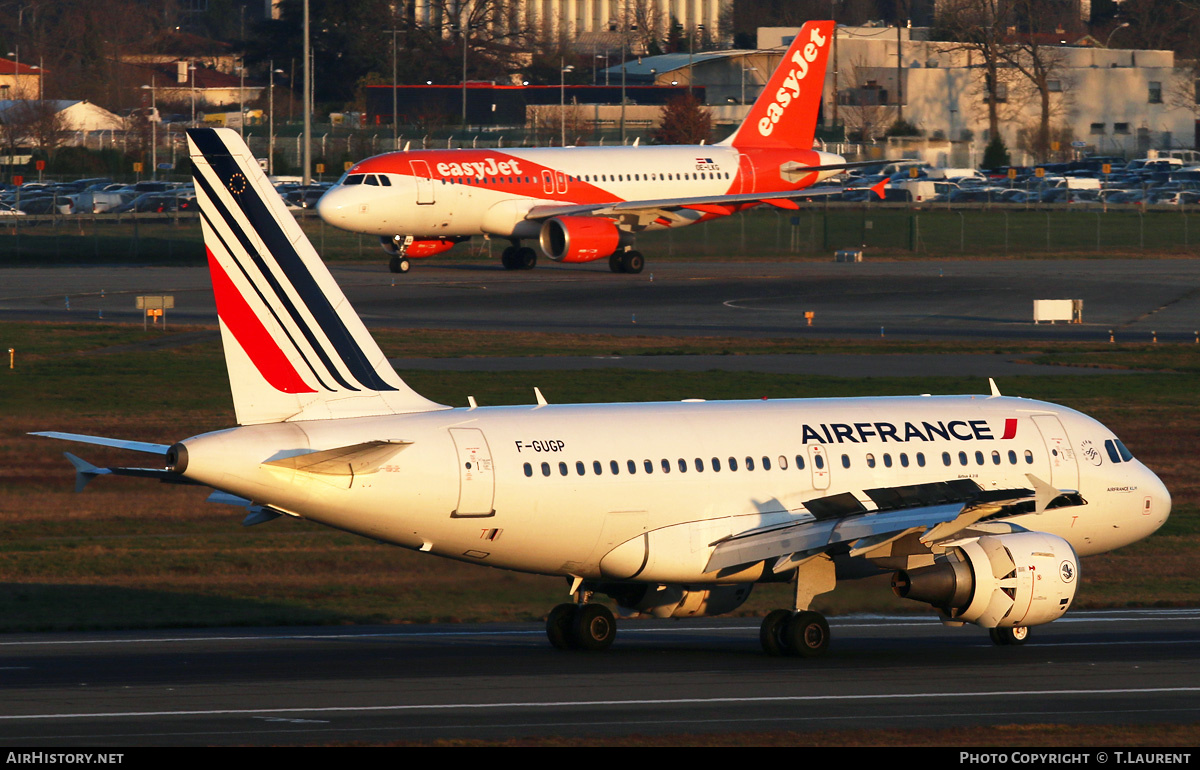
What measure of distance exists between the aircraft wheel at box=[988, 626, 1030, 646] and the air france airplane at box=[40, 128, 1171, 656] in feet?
0.17

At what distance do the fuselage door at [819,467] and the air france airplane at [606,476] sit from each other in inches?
1.3

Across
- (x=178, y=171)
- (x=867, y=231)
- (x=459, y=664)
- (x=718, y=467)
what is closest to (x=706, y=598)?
(x=718, y=467)

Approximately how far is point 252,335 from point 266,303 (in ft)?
1.75

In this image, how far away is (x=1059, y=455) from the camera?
2995 centimetres

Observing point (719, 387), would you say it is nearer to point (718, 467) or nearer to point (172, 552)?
point (172, 552)

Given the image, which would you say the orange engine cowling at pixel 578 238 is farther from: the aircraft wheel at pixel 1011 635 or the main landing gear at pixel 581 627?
the main landing gear at pixel 581 627

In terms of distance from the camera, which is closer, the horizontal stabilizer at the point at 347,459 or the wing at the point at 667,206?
the horizontal stabilizer at the point at 347,459

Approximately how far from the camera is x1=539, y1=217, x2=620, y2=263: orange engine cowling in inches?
3322

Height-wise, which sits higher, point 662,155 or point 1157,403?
point 662,155

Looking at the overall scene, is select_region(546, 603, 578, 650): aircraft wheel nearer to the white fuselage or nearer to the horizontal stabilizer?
the white fuselage

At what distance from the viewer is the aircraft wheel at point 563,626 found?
1097 inches

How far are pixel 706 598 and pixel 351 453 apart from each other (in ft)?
22.2

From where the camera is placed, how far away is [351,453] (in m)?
24.7

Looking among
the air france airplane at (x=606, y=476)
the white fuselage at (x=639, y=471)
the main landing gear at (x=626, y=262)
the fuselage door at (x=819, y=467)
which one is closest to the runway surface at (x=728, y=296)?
the main landing gear at (x=626, y=262)
